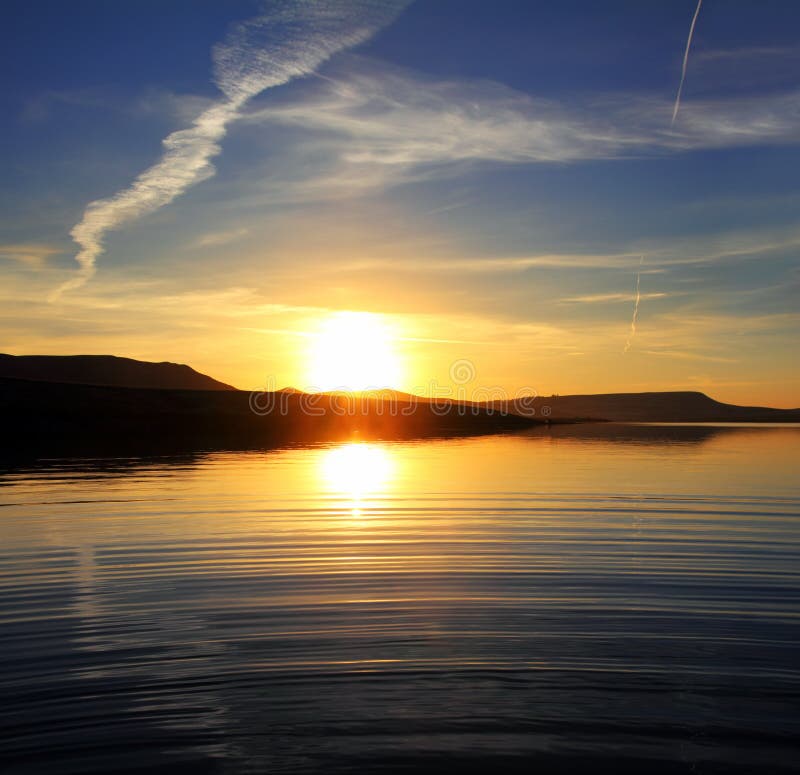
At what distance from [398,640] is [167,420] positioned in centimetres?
8957

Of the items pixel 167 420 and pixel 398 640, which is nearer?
pixel 398 640

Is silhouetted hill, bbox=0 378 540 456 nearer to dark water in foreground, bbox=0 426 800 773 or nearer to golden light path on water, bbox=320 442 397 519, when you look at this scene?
golden light path on water, bbox=320 442 397 519

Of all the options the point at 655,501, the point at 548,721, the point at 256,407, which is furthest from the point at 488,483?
the point at 256,407

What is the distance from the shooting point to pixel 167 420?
94.6 meters

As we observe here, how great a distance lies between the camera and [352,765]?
636 centimetres

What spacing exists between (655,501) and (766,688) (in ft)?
55.4

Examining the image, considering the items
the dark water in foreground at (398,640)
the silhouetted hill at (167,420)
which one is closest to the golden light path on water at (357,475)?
the dark water in foreground at (398,640)

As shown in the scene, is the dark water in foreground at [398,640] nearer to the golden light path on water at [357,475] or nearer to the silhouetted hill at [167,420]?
the golden light path on water at [357,475]

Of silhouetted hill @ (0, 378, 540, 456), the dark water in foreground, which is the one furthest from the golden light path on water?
silhouetted hill @ (0, 378, 540, 456)

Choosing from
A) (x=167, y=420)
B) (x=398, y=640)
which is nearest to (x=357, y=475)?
(x=398, y=640)

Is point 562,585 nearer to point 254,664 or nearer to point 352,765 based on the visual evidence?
→ point 254,664

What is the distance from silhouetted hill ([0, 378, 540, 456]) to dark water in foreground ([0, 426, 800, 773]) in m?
36.0

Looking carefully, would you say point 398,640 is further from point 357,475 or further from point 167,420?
point 167,420

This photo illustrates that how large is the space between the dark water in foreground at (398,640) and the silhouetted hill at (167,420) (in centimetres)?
3602
